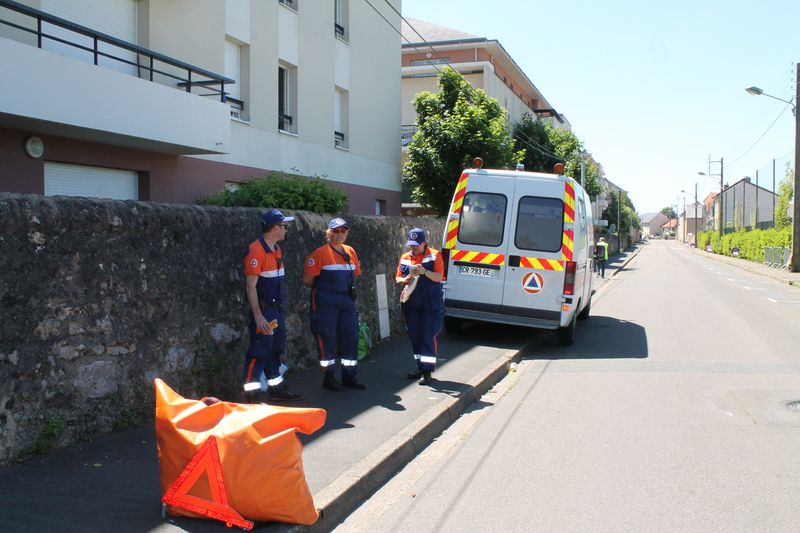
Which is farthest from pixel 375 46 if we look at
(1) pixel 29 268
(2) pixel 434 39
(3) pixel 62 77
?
(1) pixel 29 268

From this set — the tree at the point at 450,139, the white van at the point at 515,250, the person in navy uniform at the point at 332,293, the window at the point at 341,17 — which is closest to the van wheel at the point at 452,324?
the white van at the point at 515,250

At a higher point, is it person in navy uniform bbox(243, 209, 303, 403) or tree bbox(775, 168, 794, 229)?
tree bbox(775, 168, 794, 229)

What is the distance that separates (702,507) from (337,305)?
3.76m

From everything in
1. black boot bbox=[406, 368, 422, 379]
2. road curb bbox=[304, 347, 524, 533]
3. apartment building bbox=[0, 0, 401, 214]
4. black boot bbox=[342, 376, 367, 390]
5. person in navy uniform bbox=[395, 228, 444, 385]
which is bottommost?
road curb bbox=[304, 347, 524, 533]

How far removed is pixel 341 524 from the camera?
4.39 m

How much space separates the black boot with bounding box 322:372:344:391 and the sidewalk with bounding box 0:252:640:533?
116 mm

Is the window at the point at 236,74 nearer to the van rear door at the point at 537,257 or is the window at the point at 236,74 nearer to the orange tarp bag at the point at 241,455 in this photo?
the van rear door at the point at 537,257

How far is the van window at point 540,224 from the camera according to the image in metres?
10.8

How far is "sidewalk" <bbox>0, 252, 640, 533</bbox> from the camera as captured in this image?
3.91 m

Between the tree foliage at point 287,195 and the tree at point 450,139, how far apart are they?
1352cm

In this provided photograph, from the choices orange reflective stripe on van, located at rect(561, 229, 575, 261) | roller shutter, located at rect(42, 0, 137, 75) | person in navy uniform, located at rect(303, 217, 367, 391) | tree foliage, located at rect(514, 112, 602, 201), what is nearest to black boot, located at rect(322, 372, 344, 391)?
person in navy uniform, located at rect(303, 217, 367, 391)

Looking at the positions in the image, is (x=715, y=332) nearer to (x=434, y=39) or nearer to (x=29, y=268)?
(x=29, y=268)

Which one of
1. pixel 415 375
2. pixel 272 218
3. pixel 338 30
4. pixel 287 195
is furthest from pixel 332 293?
pixel 338 30

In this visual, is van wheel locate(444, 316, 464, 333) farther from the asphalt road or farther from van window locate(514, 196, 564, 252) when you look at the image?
van window locate(514, 196, 564, 252)
